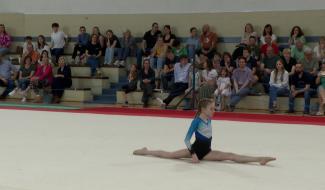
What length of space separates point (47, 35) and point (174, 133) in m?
12.6

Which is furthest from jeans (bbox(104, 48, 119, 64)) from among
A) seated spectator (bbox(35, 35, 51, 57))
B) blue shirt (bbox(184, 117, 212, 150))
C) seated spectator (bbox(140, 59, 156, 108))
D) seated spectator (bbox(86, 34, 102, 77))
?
blue shirt (bbox(184, 117, 212, 150))

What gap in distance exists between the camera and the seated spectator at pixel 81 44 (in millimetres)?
19844

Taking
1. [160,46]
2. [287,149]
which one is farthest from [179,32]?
[287,149]

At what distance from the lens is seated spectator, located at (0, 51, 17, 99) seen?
63.1 feet

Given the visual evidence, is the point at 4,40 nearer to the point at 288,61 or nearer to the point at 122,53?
the point at 122,53

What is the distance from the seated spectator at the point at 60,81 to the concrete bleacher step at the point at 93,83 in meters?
0.48

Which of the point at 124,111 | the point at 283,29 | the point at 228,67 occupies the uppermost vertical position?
the point at 283,29

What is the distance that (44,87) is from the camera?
60.3ft

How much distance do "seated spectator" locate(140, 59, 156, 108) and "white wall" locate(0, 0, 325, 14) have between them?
10.7ft

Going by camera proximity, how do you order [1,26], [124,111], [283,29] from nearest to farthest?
[124,111], [283,29], [1,26]

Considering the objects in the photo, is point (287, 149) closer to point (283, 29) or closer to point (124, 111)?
point (124, 111)

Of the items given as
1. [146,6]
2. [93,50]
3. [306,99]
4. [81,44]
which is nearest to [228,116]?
[306,99]

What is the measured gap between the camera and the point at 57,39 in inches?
808

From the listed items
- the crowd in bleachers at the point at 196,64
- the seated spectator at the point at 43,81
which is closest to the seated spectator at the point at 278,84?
the crowd in bleachers at the point at 196,64
